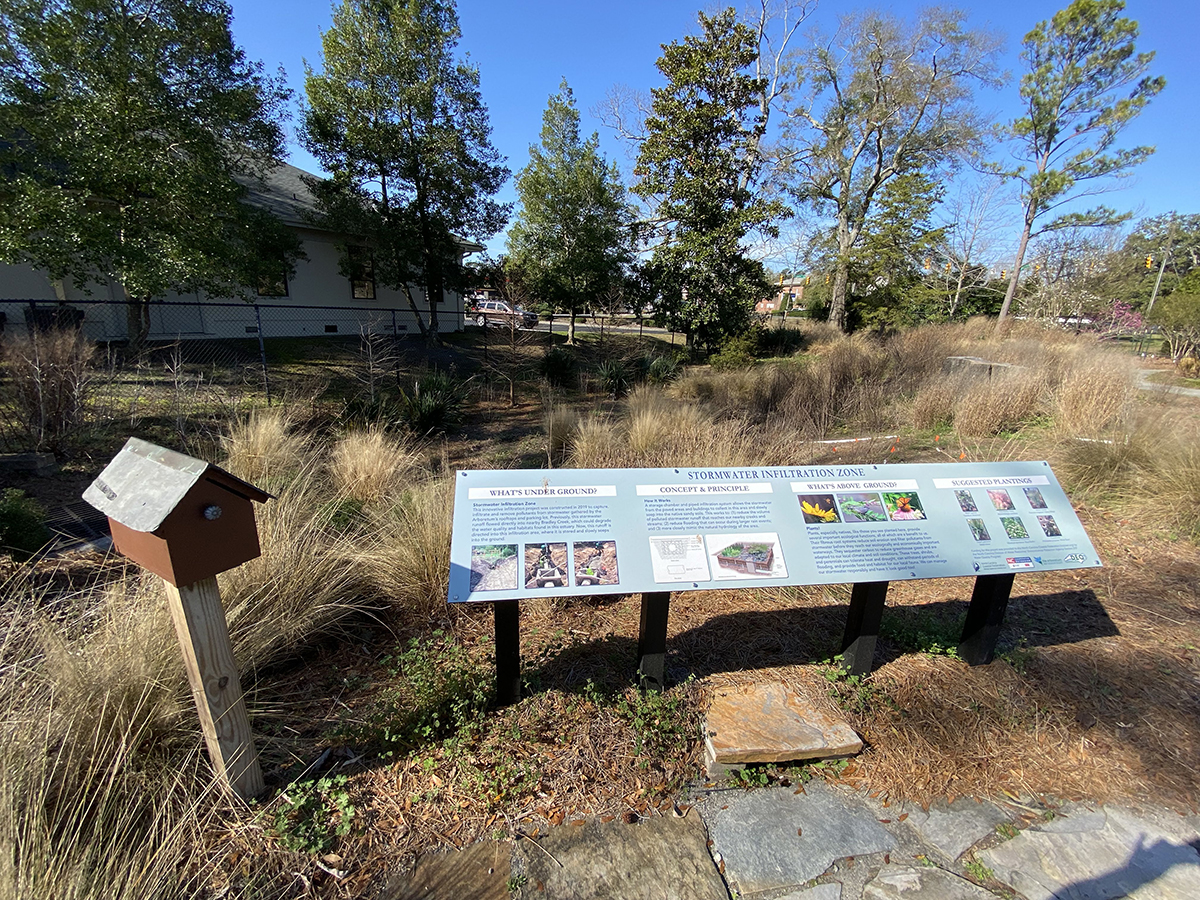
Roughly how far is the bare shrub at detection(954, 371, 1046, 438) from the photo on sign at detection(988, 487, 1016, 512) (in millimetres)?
5015

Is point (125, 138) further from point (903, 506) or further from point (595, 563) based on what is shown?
point (903, 506)

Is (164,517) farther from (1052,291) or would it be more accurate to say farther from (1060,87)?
(1060,87)

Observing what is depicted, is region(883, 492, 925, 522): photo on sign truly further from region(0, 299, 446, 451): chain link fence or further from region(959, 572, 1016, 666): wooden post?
region(0, 299, 446, 451): chain link fence

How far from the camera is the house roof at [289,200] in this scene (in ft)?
49.8

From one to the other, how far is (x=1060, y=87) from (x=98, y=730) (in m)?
36.6

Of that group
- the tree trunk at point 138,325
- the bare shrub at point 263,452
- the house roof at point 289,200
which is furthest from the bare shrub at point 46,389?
the house roof at point 289,200

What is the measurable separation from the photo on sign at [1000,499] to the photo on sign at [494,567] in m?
2.15

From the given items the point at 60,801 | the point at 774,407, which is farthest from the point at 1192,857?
the point at 774,407

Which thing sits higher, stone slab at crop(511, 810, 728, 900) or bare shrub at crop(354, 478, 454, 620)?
bare shrub at crop(354, 478, 454, 620)

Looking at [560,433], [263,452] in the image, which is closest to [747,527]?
[263,452]

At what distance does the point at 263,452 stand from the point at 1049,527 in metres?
5.38

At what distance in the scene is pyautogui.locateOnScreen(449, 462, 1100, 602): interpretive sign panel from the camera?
2025mm

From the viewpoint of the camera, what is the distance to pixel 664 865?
1.78 m

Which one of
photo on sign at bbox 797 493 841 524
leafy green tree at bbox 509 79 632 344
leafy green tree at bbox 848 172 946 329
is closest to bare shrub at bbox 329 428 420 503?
photo on sign at bbox 797 493 841 524
